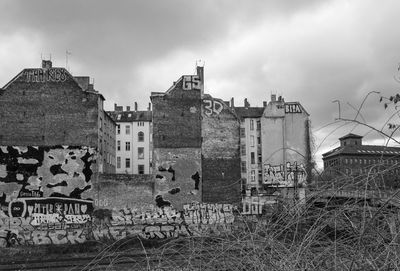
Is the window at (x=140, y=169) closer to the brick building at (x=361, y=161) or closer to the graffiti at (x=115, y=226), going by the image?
the graffiti at (x=115, y=226)

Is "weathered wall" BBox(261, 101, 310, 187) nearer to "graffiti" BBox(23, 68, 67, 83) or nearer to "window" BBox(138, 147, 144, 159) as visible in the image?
"graffiti" BBox(23, 68, 67, 83)

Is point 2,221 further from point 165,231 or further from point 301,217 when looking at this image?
point 301,217

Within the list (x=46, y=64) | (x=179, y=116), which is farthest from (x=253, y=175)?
(x=46, y=64)

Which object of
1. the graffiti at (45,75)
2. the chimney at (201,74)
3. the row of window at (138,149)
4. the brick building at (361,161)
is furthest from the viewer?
the row of window at (138,149)

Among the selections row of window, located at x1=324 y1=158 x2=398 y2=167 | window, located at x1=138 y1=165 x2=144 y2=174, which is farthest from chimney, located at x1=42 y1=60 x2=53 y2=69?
window, located at x1=138 y1=165 x2=144 y2=174

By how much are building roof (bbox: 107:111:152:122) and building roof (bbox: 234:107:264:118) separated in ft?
61.8

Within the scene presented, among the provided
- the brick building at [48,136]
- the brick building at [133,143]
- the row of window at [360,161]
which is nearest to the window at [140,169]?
the brick building at [133,143]

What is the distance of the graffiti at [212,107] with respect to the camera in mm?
32188

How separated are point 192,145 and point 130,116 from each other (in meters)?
53.0

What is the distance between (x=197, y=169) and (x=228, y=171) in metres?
2.16

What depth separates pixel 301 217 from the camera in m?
2.78

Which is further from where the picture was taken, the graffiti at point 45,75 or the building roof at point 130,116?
the building roof at point 130,116

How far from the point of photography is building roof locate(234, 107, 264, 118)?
68812mm

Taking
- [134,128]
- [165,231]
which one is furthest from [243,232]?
[134,128]
